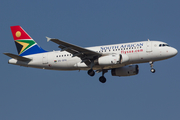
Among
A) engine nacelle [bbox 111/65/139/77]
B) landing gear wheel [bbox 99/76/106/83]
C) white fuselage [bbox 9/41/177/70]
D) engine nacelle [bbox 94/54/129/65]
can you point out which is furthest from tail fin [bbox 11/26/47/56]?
engine nacelle [bbox 111/65/139/77]

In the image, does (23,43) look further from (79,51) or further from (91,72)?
(91,72)

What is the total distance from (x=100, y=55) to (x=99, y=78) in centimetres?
567

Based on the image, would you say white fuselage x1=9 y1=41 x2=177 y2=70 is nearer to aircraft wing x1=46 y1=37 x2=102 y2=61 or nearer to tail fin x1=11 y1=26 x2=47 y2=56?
aircraft wing x1=46 y1=37 x2=102 y2=61

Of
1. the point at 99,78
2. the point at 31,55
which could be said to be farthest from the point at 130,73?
the point at 31,55

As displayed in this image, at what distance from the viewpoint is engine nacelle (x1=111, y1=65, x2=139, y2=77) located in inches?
1763

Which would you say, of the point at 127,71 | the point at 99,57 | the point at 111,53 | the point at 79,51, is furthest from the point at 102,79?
the point at 79,51

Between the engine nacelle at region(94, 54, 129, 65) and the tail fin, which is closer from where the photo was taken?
the engine nacelle at region(94, 54, 129, 65)

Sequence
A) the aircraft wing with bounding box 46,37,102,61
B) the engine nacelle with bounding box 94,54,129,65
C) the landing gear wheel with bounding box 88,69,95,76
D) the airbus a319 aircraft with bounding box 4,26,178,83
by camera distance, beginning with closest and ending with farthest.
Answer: the aircraft wing with bounding box 46,37,102,61 → the engine nacelle with bounding box 94,54,129,65 → the airbus a319 aircraft with bounding box 4,26,178,83 → the landing gear wheel with bounding box 88,69,95,76

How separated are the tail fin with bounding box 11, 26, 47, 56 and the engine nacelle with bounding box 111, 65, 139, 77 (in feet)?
35.0

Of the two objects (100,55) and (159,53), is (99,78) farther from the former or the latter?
(159,53)

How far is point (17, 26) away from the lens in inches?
1885

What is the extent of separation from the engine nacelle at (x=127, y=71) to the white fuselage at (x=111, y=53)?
3352 mm

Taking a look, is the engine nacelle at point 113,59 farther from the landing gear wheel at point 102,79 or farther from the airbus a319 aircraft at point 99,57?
the landing gear wheel at point 102,79

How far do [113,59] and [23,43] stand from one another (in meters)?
14.3
